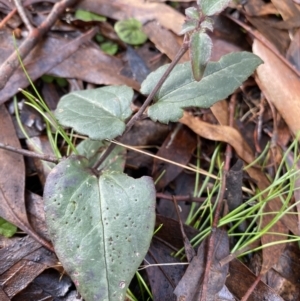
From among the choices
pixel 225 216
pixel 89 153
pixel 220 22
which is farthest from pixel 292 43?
pixel 89 153

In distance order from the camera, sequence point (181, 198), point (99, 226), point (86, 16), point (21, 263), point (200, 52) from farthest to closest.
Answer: point (86, 16), point (181, 198), point (21, 263), point (99, 226), point (200, 52)

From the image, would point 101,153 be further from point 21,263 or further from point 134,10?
point 134,10

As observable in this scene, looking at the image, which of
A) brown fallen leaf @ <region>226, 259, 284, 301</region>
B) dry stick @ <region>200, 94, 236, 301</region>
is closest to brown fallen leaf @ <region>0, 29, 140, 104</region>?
dry stick @ <region>200, 94, 236, 301</region>

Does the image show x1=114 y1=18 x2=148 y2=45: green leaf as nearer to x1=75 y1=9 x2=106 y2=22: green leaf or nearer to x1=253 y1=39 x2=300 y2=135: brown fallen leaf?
x1=75 y1=9 x2=106 y2=22: green leaf

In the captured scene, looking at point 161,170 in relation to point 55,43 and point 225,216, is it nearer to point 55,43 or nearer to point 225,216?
point 225,216

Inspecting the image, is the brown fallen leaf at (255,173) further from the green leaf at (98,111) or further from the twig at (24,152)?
the twig at (24,152)

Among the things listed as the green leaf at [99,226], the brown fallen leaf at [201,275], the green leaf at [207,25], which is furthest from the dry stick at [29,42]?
the brown fallen leaf at [201,275]

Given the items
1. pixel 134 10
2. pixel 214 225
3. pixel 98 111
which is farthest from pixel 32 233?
pixel 134 10
